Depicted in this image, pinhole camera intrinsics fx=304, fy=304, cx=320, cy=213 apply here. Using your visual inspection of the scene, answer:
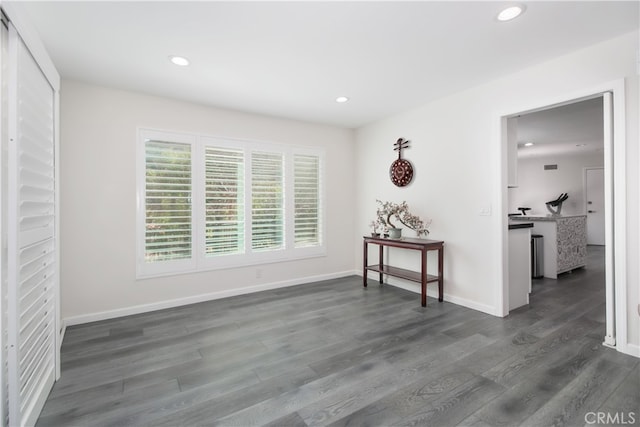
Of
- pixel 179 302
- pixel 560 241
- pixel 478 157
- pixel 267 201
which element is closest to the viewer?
pixel 478 157

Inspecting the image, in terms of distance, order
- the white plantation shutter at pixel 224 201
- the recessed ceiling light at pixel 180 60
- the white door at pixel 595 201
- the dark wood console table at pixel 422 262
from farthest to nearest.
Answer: the white door at pixel 595 201, the white plantation shutter at pixel 224 201, the dark wood console table at pixel 422 262, the recessed ceiling light at pixel 180 60

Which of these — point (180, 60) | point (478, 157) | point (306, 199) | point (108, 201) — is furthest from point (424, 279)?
point (108, 201)

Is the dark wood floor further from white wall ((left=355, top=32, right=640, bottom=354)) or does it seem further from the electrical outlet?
the electrical outlet

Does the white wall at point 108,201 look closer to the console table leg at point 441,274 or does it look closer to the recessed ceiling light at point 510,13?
the console table leg at point 441,274

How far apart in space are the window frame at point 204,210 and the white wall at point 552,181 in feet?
20.4

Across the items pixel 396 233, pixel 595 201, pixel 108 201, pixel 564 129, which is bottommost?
pixel 396 233

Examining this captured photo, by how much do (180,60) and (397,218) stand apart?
3153 mm

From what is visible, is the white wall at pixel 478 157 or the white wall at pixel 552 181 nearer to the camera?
the white wall at pixel 478 157

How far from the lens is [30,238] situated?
5.45 ft

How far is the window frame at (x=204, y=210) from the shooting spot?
3477mm

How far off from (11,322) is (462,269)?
3.87 meters

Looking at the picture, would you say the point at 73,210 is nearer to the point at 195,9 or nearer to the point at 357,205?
the point at 195,9

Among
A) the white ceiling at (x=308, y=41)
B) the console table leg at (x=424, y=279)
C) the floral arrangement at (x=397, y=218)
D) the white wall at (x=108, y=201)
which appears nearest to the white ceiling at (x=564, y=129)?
the white ceiling at (x=308, y=41)

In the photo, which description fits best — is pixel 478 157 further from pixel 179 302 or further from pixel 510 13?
pixel 179 302
